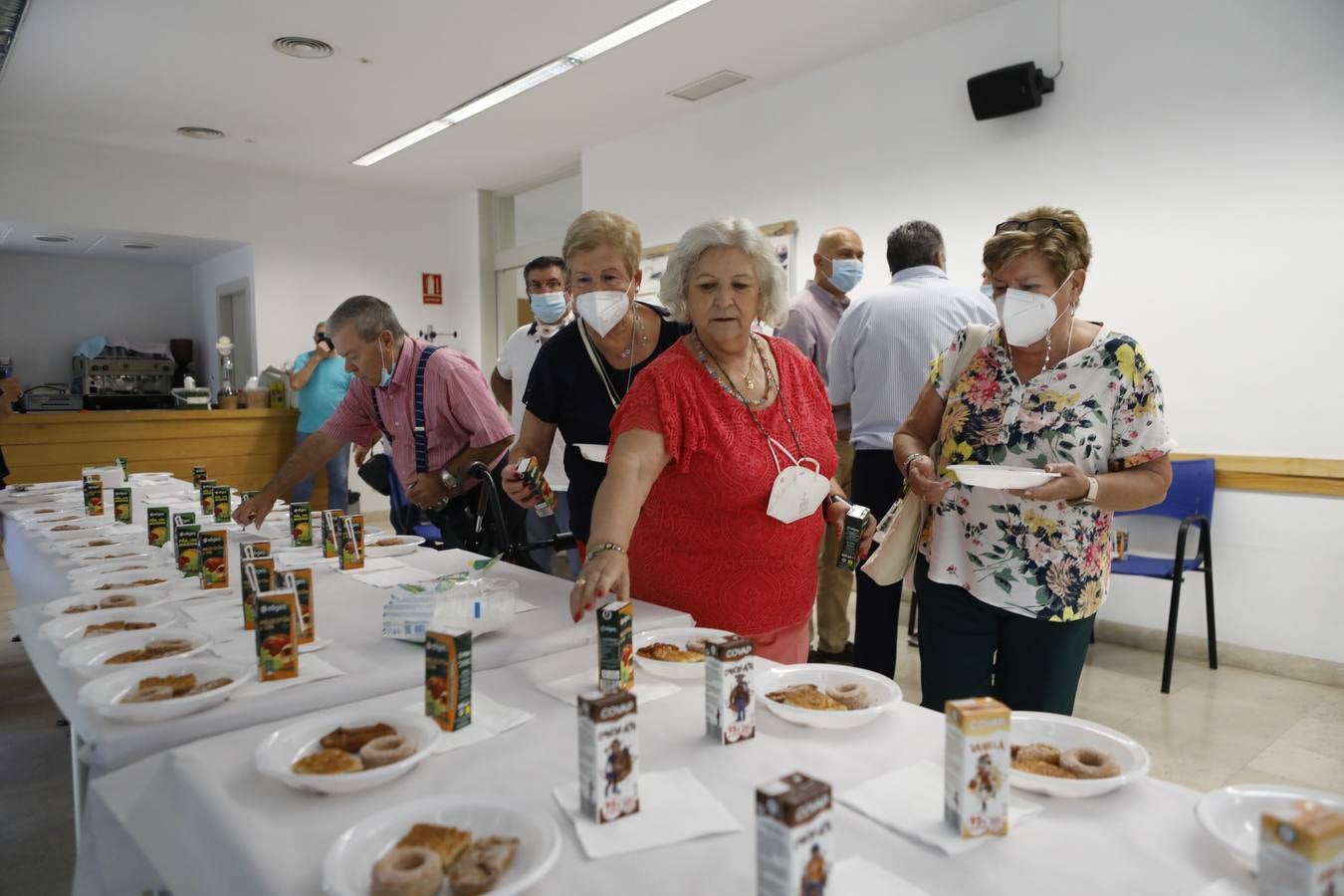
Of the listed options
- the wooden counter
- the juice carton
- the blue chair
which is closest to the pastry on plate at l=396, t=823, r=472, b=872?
the juice carton

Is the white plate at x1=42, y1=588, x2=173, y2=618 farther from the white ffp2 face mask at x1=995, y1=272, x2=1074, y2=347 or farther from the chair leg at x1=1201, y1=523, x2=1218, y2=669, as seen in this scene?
the chair leg at x1=1201, y1=523, x2=1218, y2=669

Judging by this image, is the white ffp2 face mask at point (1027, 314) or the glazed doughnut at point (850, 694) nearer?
the glazed doughnut at point (850, 694)

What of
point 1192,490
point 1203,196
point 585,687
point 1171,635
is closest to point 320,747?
point 585,687

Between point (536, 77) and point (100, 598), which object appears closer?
point (100, 598)

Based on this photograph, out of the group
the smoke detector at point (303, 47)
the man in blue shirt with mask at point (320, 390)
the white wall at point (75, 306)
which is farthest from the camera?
the white wall at point (75, 306)

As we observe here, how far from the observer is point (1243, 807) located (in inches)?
36.7

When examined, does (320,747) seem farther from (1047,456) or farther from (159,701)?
(1047,456)

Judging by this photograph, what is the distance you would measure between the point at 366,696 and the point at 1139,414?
153cm

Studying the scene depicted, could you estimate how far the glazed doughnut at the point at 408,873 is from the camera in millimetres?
786

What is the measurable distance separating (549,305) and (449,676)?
97.6 inches

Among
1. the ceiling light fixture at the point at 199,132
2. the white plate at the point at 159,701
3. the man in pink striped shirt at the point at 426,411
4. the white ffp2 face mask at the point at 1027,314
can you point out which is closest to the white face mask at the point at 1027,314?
the white ffp2 face mask at the point at 1027,314

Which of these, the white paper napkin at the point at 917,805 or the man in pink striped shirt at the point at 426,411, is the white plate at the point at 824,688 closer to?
the white paper napkin at the point at 917,805

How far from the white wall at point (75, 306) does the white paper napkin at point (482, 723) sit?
31.0 ft

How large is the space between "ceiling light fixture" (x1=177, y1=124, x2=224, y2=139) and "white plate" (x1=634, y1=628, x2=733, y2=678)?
20.4 feet
